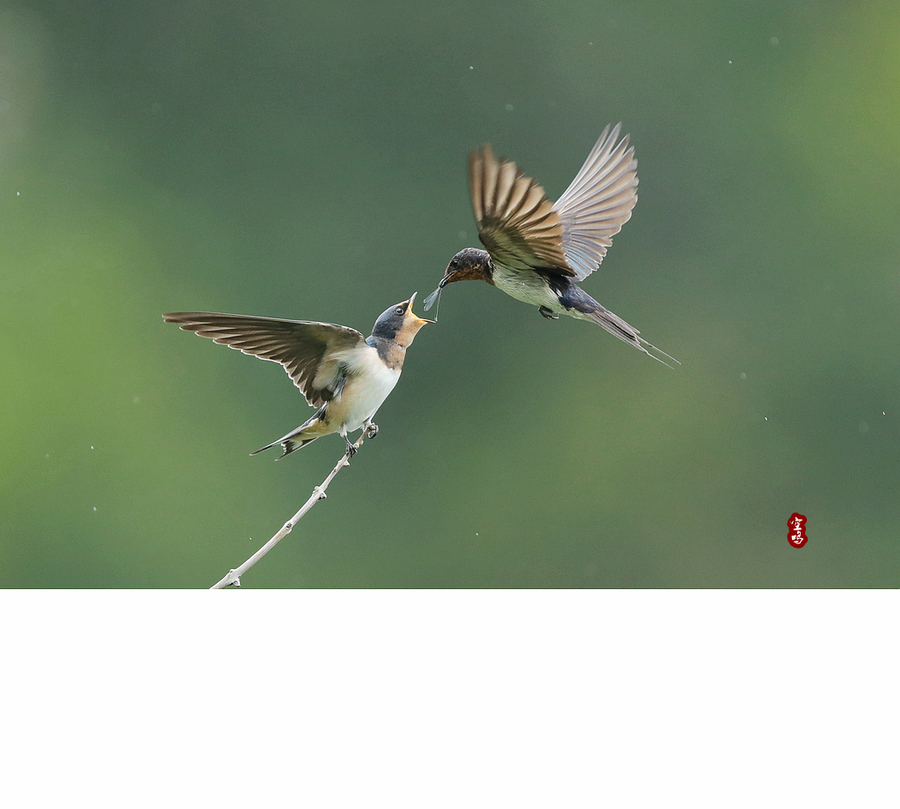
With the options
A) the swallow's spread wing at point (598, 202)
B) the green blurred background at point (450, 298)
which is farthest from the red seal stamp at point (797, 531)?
the swallow's spread wing at point (598, 202)

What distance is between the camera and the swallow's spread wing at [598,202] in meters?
1.75

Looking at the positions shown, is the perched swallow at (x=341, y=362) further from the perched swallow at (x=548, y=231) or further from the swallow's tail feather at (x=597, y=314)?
the swallow's tail feather at (x=597, y=314)

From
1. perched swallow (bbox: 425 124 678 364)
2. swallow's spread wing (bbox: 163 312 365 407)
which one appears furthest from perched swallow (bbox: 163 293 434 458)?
perched swallow (bbox: 425 124 678 364)

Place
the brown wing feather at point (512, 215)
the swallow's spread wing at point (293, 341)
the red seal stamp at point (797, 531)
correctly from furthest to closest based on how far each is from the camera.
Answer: the red seal stamp at point (797, 531)
the swallow's spread wing at point (293, 341)
the brown wing feather at point (512, 215)

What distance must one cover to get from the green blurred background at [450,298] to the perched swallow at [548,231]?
7.29 ft

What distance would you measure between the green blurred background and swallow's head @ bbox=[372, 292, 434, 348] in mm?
2375

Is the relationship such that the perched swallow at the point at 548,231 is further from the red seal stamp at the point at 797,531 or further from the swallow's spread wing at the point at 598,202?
the red seal stamp at the point at 797,531

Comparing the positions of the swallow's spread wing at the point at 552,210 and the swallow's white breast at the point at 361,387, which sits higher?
the swallow's spread wing at the point at 552,210

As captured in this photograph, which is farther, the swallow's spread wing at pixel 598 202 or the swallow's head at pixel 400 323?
the swallow's spread wing at pixel 598 202

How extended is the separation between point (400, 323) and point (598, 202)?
42cm

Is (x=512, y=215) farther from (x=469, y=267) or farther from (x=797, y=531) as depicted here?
(x=797, y=531)

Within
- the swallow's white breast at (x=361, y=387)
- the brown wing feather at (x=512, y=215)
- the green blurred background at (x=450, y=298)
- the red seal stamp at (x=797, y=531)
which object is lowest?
the swallow's white breast at (x=361, y=387)

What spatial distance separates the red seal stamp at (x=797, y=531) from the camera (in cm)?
388

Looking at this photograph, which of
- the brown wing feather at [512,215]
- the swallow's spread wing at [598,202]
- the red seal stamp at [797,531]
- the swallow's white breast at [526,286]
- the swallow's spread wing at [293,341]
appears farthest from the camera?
the red seal stamp at [797,531]
